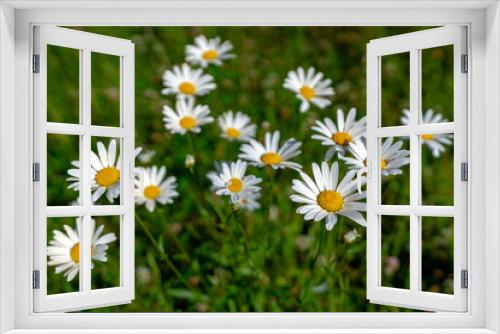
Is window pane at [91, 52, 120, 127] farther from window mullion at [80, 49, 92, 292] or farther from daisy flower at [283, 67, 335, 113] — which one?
window mullion at [80, 49, 92, 292]

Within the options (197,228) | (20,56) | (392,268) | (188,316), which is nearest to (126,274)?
(188,316)

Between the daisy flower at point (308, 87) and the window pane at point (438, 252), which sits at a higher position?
the daisy flower at point (308, 87)

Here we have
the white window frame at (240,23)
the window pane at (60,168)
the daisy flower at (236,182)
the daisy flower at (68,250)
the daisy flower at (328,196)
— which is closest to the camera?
the white window frame at (240,23)

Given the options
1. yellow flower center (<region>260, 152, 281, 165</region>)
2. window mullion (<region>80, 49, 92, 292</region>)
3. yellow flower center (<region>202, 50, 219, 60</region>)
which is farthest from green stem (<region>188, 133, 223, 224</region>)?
window mullion (<region>80, 49, 92, 292</region>)

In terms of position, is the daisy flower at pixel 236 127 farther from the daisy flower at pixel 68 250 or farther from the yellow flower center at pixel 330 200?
the daisy flower at pixel 68 250

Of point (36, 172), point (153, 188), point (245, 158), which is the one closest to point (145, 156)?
point (153, 188)

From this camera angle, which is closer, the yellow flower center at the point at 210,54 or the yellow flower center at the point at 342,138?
the yellow flower center at the point at 342,138

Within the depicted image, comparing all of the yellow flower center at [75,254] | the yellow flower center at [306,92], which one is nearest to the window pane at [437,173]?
the yellow flower center at [306,92]

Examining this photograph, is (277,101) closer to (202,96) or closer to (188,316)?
(202,96)
